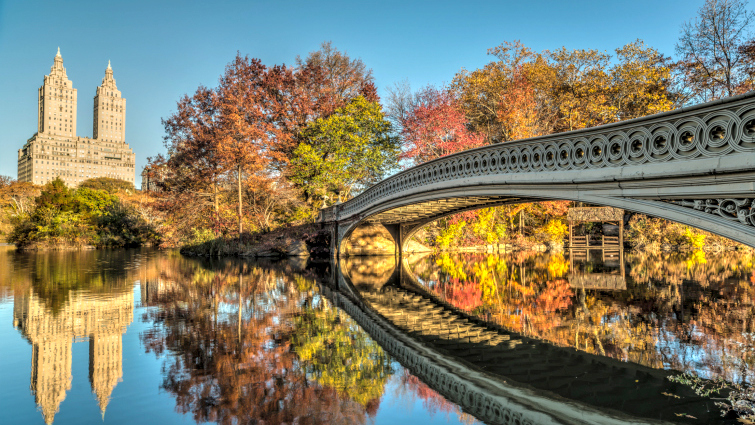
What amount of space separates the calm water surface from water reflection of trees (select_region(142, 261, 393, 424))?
23 millimetres

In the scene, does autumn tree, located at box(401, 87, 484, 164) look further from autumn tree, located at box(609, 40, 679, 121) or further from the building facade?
the building facade

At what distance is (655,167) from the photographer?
18.2 ft

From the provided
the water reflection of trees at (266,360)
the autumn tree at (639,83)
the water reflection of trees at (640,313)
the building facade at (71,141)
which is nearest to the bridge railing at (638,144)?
the water reflection of trees at (640,313)

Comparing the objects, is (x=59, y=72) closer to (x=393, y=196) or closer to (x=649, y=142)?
(x=393, y=196)

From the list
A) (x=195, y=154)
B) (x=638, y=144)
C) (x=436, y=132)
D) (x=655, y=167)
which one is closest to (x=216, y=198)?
(x=195, y=154)

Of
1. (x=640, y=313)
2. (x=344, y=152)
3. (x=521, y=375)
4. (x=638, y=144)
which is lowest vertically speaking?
(x=521, y=375)

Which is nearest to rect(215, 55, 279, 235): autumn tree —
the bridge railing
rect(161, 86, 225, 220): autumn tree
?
rect(161, 86, 225, 220): autumn tree

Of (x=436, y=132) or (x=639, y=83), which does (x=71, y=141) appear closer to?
(x=436, y=132)

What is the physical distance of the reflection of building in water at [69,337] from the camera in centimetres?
420

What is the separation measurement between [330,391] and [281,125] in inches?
1015

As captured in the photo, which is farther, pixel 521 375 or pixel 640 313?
pixel 640 313

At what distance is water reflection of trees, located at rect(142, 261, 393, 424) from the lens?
3.70 m

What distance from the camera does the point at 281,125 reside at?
28.1 metres

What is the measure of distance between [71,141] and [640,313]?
428 feet
